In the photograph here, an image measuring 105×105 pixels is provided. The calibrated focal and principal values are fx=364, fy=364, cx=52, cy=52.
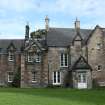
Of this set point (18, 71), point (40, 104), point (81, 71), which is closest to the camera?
point (40, 104)

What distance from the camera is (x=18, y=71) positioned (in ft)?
211

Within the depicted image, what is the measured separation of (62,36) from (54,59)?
4.99 m

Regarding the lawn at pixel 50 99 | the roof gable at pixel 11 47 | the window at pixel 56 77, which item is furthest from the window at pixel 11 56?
the lawn at pixel 50 99

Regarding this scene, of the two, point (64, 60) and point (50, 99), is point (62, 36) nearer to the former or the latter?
point (64, 60)

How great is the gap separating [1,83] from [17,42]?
886 centimetres

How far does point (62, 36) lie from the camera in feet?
216

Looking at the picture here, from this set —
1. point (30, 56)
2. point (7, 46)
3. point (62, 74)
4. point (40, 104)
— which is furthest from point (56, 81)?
point (40, 104)

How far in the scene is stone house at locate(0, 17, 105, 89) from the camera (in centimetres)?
6269

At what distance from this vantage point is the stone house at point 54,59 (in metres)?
62.7

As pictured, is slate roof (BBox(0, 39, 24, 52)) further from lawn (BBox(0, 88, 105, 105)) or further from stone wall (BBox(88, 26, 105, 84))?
lawn (BBox(0, 88, 105, 105))

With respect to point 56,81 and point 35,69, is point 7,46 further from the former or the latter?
point 56,81

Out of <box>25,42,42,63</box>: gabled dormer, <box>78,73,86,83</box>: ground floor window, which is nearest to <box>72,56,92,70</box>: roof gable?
<box>78,73,86,83</box>: ground floor window

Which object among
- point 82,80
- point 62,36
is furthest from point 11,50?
point 82,80

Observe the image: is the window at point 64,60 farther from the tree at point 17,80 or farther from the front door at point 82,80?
the tree at point 17,80
